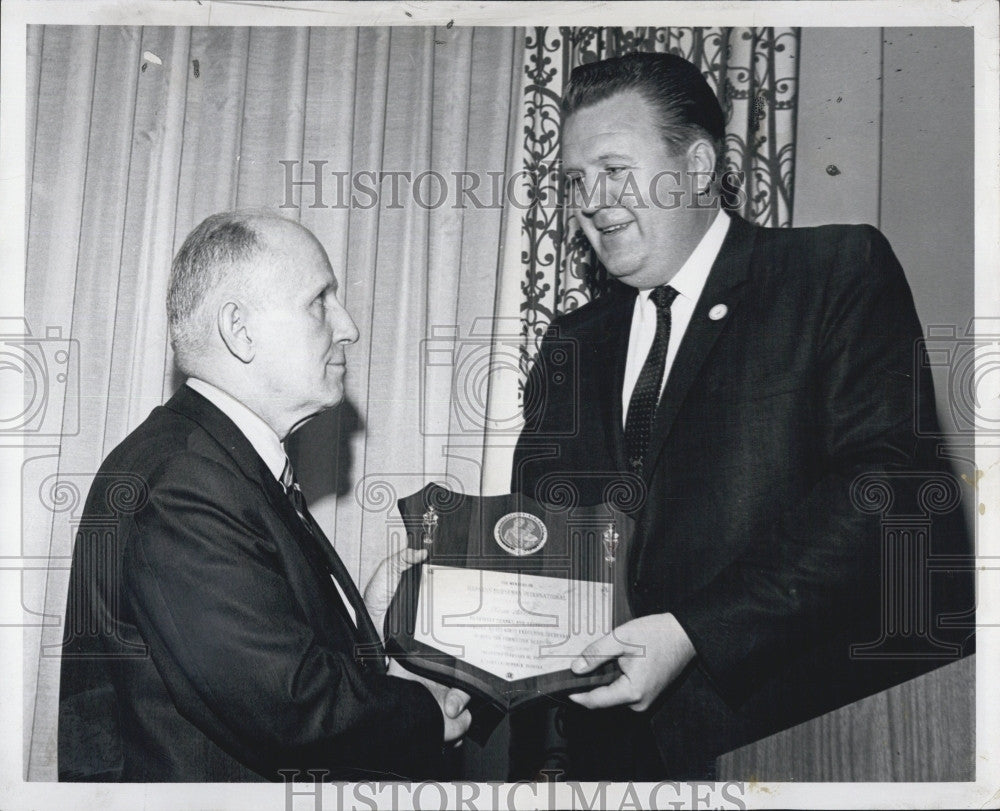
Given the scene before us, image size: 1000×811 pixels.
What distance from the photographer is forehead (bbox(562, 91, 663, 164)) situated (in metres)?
3.18

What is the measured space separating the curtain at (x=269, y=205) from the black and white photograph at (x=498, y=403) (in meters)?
0.01

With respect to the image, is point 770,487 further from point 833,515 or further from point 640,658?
point 640,658

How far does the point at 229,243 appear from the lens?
316 centimetres

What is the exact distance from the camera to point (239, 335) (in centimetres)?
307

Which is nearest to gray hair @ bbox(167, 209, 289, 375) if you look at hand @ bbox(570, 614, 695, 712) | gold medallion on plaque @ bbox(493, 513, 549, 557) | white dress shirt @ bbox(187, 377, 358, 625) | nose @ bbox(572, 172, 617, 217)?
white dress shirt @ bbox(187, 377, 358, 625)

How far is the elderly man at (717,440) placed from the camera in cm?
306

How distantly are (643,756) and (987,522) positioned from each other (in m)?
1.25

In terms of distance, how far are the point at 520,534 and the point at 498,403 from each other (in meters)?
0.40

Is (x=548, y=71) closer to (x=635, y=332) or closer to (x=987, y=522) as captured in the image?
(x=635, y=332)

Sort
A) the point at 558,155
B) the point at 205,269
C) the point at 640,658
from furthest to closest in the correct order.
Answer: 1. the point at 558,155
2. the point at 205,269
3. the point at 640,658

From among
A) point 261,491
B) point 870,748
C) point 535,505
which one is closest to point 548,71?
point 535,505

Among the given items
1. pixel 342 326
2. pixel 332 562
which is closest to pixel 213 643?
pixel 332 562

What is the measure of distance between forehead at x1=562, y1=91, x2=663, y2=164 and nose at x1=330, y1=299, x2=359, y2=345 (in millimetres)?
817

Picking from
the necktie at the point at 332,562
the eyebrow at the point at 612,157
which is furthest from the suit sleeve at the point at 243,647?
the eyebrow at the point at 612,157
